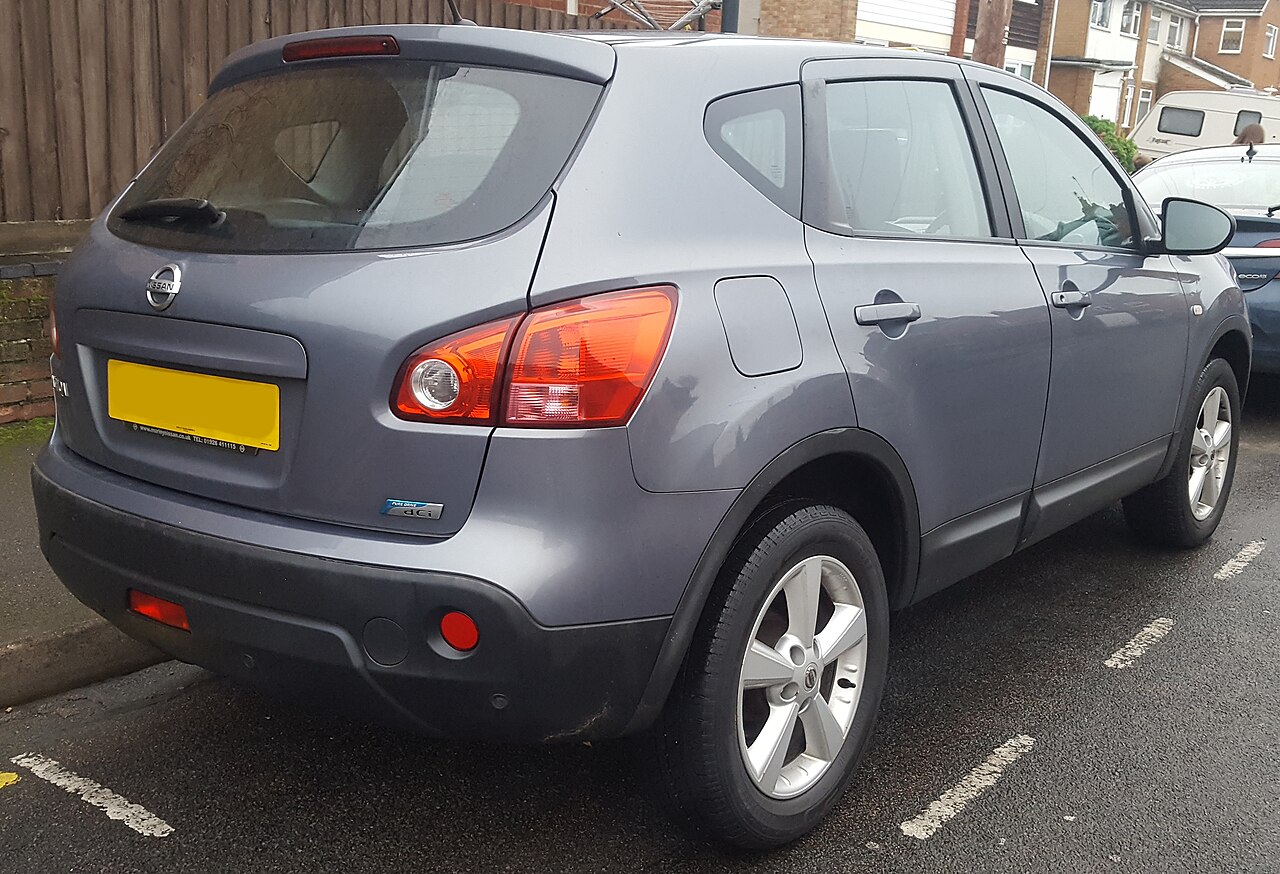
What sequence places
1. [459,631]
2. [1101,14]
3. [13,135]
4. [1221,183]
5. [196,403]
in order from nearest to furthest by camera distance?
[459,631], [196,403], [13,135], [1221,183], [1101,14]

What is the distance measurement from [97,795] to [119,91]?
4213mm

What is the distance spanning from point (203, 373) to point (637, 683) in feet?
3.40

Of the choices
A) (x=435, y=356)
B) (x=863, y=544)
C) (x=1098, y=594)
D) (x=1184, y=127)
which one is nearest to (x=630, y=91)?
(x=435, y=356)

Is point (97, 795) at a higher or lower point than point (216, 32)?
lower

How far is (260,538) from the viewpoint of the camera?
2.31m

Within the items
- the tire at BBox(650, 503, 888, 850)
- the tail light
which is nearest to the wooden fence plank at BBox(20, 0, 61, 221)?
the tail light

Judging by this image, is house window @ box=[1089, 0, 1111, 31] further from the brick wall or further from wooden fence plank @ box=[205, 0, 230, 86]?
the brick wall

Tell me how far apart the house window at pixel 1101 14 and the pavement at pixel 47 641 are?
4319 centimetres

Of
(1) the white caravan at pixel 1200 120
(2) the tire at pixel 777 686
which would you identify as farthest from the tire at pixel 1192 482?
(1) the white caravan at pixel 1200 120

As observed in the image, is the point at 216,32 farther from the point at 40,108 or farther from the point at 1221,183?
the point at 1221,183

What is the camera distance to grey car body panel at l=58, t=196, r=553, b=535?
87.2 inches

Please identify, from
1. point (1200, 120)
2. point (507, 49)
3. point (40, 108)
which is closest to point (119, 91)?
point (40, 108)

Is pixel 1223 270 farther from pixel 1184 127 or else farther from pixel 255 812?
pixel 1184 127

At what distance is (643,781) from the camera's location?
2.67 metres
